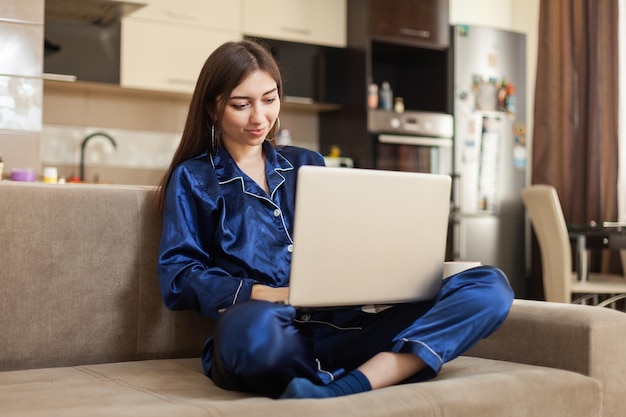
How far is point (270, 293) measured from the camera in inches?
65.2

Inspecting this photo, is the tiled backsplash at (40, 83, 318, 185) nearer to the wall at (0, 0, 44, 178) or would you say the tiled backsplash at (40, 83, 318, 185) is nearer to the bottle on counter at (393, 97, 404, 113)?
the wall at (0, 0, 44, 178)

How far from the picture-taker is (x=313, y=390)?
4.89 ft

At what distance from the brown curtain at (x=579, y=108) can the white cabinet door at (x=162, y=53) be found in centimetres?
230

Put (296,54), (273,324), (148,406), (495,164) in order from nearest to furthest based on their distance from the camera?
(148,406) → (273,324) → (296,54) → (495,164)

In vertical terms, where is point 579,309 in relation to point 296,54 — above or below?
below

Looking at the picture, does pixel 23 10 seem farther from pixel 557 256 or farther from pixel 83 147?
pixel 557 256

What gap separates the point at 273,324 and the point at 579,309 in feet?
2.67

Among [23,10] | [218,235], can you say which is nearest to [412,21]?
[23,10]

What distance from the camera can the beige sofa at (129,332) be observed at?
5.47ft

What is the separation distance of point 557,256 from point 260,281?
111 inches

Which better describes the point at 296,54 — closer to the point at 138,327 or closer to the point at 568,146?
the point at 568,146

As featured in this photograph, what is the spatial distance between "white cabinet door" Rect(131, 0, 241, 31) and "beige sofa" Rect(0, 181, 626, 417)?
3.25 m

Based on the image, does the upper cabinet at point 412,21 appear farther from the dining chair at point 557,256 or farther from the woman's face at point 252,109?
the woman's face at point 252,109

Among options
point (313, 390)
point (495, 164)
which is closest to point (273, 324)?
point (313, 390)
